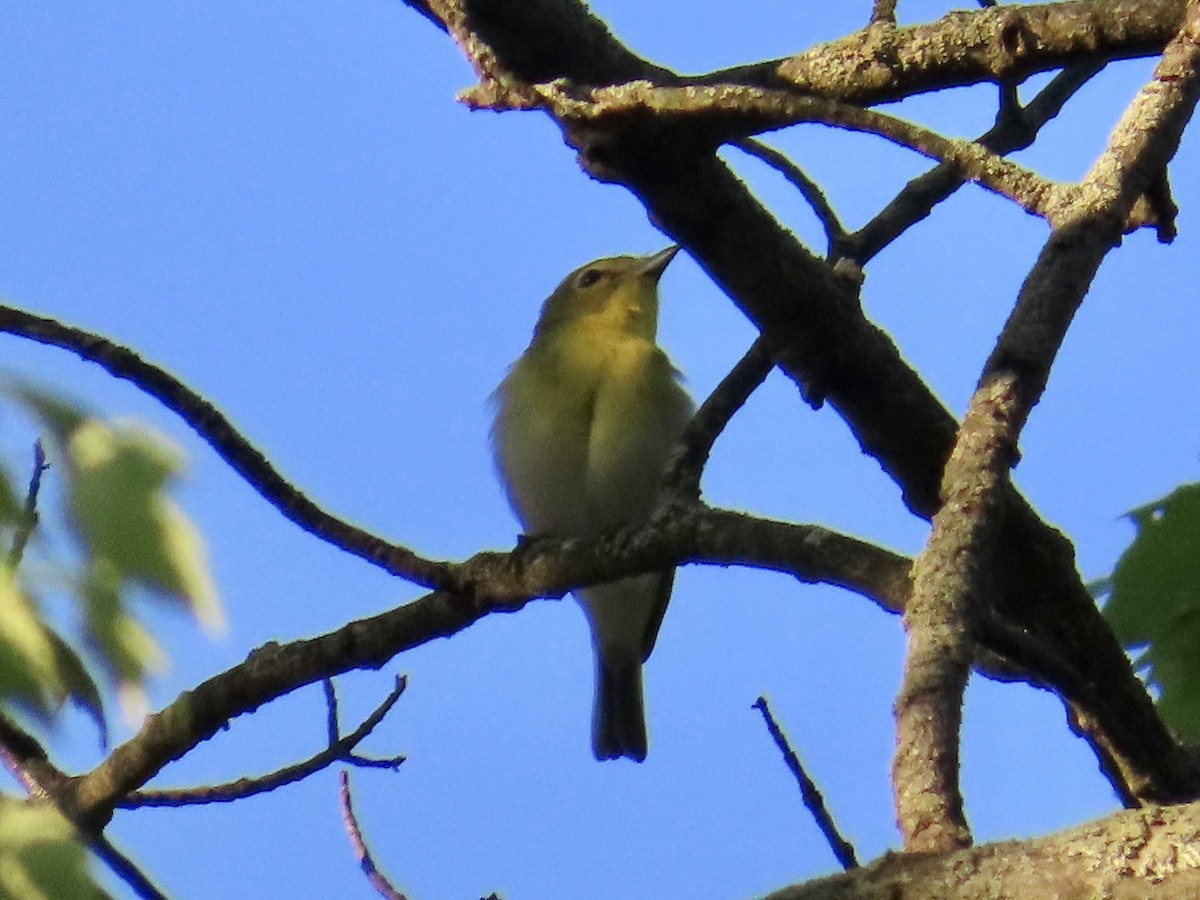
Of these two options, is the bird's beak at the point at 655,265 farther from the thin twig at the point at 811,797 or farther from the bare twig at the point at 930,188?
the thin twig at the point at 811,797

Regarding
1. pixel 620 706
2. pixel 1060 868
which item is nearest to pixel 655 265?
pixel 620 706

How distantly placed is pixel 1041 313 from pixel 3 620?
2173 millimetres

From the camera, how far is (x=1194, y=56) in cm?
367

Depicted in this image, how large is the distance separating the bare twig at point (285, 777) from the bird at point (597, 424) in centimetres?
230

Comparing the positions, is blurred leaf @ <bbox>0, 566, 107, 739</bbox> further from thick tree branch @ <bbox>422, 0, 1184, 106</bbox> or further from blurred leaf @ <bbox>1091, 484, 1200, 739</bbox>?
blurred leaf @ <bbox>1091, 484, 1200, 739</bbox>

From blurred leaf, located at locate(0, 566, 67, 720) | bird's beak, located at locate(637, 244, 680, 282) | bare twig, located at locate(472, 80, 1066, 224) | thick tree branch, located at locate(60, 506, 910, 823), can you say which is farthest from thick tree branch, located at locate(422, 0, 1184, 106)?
bird's beak, located at locate(637, 244, 680, 282)

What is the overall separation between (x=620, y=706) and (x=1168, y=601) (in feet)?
17.5

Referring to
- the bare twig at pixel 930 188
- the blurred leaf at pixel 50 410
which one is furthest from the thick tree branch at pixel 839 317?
the blurred leaf at pixel 50 410

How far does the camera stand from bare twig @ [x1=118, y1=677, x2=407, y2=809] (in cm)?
431

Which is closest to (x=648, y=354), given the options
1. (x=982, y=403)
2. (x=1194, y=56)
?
(x=1194, y=56)

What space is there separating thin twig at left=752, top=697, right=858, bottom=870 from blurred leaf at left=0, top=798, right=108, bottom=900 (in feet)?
8.64

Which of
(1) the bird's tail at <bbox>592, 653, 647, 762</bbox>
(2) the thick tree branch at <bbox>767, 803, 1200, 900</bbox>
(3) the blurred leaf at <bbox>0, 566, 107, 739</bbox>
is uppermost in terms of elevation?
(1) the bird's tail at <bbox>592, 653, 647, 762</bbox>

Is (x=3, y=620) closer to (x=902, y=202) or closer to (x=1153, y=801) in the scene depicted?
(x=1153, y=801)

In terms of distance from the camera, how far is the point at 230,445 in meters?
3.98
